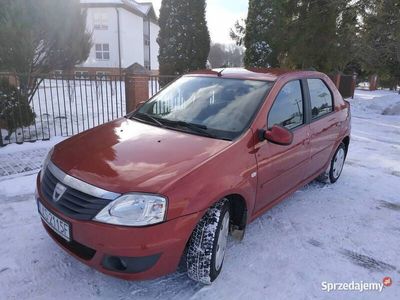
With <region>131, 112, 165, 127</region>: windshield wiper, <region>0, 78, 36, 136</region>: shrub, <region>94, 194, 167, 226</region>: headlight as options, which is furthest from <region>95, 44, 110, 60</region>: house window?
<region>94, 194, 167, 226</region>: headlight

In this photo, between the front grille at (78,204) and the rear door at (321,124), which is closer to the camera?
the front grille at (78,204)

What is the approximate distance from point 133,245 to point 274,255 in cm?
149

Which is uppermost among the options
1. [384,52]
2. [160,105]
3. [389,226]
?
[384,52]

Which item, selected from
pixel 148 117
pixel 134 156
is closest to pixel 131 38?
pixel 148 117

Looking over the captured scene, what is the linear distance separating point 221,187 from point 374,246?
1.91m

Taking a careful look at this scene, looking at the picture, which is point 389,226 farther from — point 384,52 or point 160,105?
point 384,52

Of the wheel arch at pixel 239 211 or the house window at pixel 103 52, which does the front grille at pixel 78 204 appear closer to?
the wheel arch at pixel 239 211

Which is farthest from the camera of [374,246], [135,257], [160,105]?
[160,105]

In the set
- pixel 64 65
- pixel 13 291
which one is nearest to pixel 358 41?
pixel 64 65

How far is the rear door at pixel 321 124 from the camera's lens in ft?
12.9

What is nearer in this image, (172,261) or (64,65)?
(172,261)

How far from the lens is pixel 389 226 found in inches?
148

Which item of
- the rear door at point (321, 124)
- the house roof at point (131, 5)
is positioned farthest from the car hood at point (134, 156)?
the house roof at point (131, 5)

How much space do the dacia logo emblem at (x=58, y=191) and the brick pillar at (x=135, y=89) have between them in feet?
17.5
